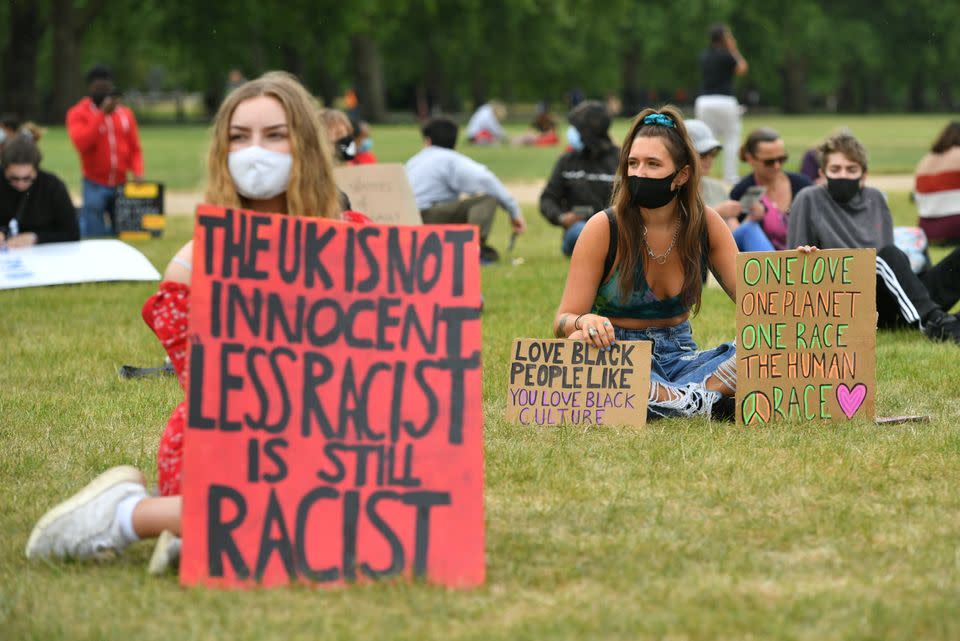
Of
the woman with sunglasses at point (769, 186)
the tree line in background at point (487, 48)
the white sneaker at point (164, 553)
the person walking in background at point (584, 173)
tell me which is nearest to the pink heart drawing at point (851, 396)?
the white sneaker at point (164, 553)

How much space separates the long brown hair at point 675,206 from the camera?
6590 millimetres

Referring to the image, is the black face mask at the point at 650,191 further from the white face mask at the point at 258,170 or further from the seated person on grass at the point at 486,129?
the seated person on grass at the point at 486,129

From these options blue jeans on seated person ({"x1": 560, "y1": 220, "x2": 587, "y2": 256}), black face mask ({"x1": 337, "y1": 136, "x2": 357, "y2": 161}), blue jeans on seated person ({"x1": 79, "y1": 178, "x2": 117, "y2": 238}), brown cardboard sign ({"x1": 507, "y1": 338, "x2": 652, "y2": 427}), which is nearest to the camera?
brown cardboard sign ({"x1": 507, "y1": 338, "x2": 652, "y2": 427})

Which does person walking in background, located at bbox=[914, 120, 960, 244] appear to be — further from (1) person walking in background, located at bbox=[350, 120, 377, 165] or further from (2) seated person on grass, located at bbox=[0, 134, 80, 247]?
(2) seated person on grass, located at bbox=[0, 134, 80, 247]

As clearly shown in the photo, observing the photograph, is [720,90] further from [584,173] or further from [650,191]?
[650,191]

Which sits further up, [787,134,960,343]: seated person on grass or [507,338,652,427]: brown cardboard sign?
[787,134,960,343]: seated person on grass

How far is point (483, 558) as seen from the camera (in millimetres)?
4324

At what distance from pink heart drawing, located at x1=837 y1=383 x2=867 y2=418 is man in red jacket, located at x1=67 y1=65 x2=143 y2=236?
11.9 meters

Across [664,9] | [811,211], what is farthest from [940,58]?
[811,211]

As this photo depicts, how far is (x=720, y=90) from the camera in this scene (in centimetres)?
2064

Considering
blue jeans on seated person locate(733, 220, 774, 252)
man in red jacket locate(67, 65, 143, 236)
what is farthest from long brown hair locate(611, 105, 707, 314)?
man in red jacket locate(67, 65, 143, 236)

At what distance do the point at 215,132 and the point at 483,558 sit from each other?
1.54m

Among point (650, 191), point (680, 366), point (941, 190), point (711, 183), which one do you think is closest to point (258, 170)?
point (650, 191)

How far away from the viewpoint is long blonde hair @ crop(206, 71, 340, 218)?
4.62m
